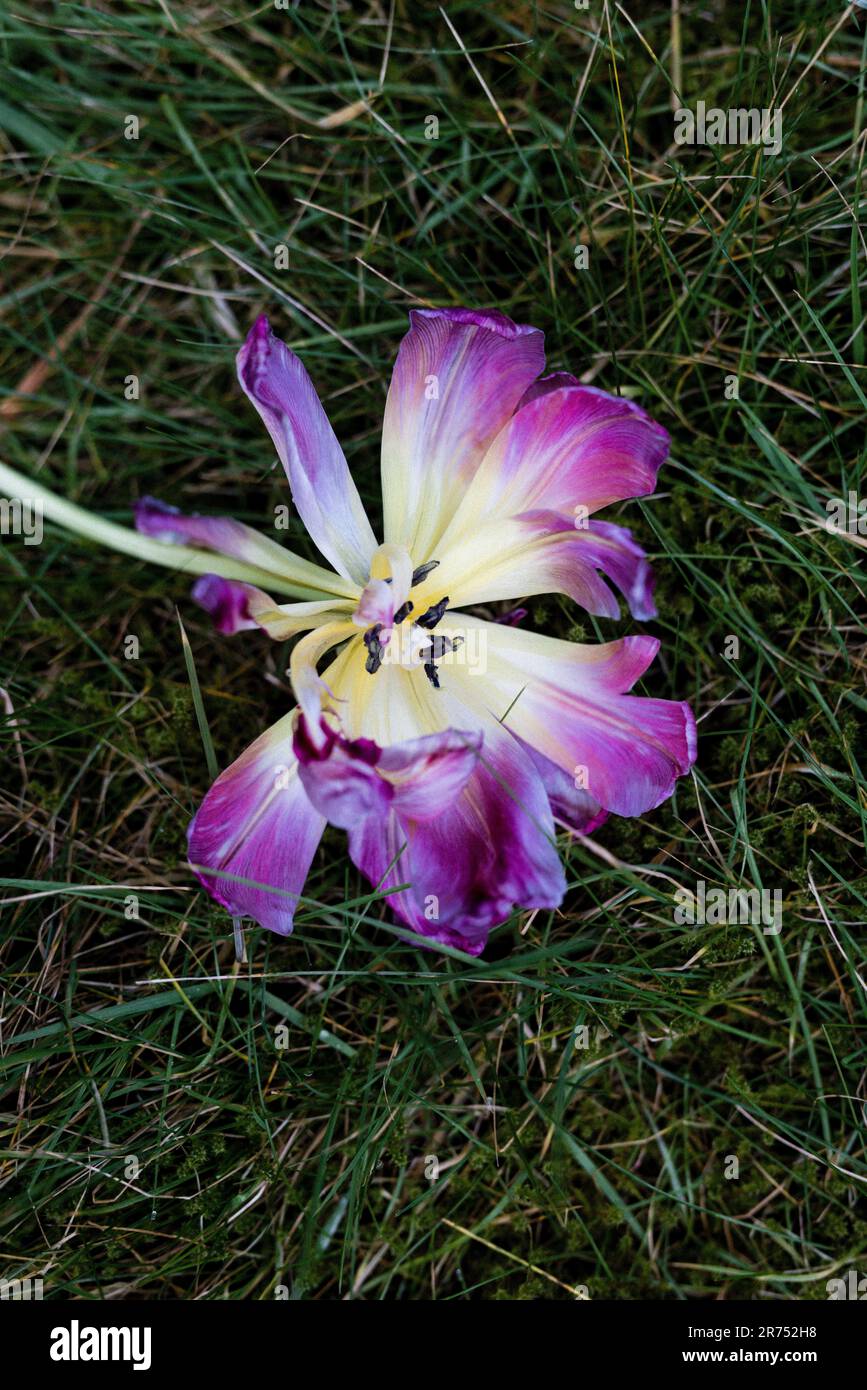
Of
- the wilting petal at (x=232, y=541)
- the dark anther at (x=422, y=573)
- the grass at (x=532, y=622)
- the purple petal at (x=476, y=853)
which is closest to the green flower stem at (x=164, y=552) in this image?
the wilting petal at (x=232, y=541)

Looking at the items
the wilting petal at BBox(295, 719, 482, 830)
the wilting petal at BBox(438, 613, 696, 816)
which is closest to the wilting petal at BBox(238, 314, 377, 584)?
the wilting petal at BBox(438, 613, 696, 816)

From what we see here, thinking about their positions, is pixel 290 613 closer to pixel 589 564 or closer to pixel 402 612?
pixel 402 612

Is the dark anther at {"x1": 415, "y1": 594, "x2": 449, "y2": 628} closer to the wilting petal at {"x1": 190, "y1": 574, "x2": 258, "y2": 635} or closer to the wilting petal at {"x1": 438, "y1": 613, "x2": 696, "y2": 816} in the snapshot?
the wilting petal at {"x1": 438, "y1": 613, "x2": 696, "y2": 816}

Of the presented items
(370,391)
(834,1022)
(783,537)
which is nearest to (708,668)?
(783,537)

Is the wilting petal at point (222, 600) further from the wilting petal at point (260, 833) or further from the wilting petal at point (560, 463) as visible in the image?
the wilting petal at point (560, 463)

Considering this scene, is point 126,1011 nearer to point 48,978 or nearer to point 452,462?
point 48,978

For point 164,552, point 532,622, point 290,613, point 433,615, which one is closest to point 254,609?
point 290,613
